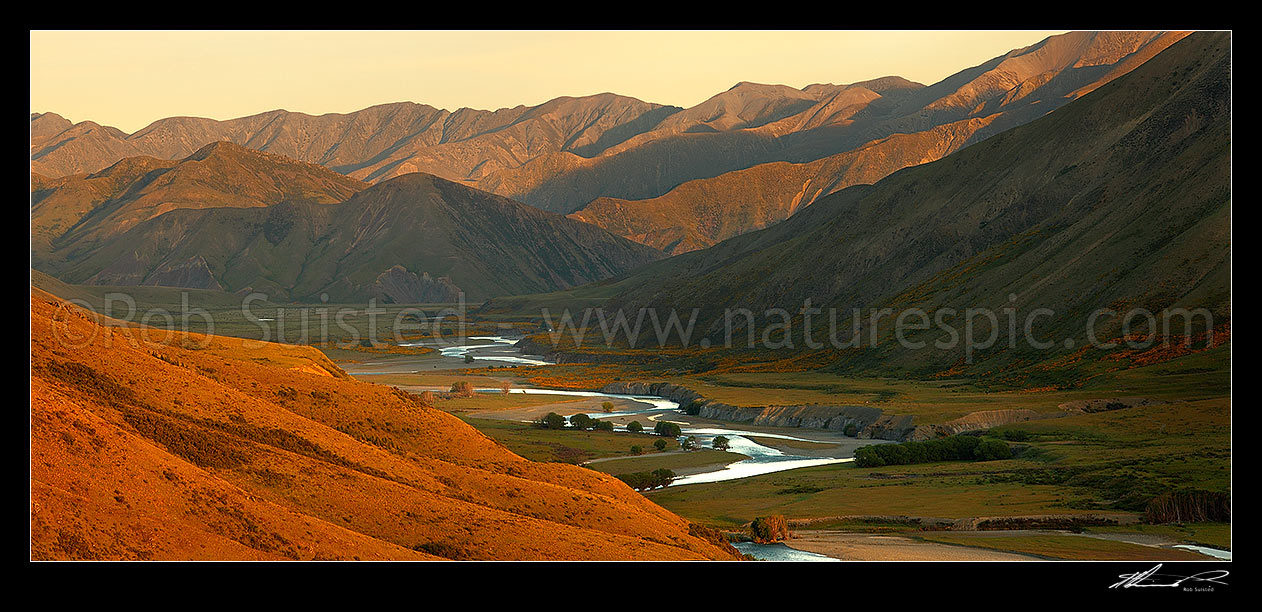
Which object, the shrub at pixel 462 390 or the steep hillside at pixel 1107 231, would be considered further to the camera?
the shrub at pixel 462 390

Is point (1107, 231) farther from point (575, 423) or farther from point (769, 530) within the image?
point (769, 530)

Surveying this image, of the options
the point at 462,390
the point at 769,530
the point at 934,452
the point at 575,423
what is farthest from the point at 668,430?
the point at 769,530

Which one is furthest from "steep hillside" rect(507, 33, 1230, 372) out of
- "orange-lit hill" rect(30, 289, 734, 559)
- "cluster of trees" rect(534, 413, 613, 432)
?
"orange-lit hill" rect(30, 289, 734, 559)

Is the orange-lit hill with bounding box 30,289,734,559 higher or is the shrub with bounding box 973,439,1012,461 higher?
the orange-lit hill with bounding box 30,289,734,559

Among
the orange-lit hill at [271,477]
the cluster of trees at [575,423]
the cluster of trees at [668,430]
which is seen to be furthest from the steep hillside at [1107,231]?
the orange-lit hill at [271,477]

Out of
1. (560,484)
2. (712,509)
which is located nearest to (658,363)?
(712,509)

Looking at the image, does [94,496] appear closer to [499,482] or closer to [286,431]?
[286,431]

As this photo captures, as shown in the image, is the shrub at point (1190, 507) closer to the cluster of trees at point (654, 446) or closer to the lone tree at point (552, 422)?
the cluster of trees at point (654, 446)

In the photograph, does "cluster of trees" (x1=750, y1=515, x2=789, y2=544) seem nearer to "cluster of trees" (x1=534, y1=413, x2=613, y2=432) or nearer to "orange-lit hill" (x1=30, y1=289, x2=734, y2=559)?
"orange-lit hill" (x1=30, y1=289, x2=734, y2=559)
